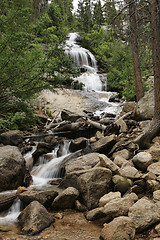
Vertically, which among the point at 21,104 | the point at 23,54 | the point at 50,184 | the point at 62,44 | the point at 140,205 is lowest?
the point at 50,184

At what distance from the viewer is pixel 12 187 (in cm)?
526

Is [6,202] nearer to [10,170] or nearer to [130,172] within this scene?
[10,170]

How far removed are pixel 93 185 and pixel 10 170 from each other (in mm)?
2564

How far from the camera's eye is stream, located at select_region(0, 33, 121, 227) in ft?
18.6

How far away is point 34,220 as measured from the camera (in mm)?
3508

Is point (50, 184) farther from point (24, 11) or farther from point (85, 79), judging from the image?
point (85, 79)

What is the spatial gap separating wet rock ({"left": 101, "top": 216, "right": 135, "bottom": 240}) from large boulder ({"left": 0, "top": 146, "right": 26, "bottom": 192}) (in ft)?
11.0

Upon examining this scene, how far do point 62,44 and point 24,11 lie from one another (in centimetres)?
213

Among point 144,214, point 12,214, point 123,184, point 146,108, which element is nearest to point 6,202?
point 12,214

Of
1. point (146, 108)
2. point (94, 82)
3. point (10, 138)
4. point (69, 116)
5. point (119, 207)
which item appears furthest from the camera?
point (94, 82)

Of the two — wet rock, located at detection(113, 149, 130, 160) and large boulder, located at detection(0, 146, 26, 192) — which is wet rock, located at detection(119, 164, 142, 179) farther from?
large boulder, located at detection(0, 146, 26, 192)

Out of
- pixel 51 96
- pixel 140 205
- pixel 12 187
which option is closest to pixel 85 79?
pixel 51 96

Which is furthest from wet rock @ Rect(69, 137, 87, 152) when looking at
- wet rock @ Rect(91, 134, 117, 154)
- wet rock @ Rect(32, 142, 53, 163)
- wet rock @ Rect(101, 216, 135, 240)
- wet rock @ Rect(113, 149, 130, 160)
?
wet rock @ Rect(101, 216, 135, 240)

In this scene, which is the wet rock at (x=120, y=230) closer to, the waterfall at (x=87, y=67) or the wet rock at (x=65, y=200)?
the wet rock at (x=65, y=200)
